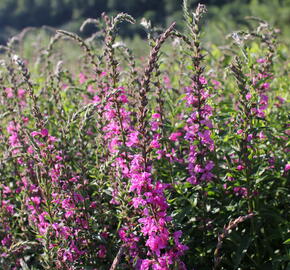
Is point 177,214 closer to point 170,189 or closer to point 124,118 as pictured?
point 170,189

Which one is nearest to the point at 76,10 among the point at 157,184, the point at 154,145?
the point at 154,145

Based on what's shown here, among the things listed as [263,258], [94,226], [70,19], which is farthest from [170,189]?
[70,19]

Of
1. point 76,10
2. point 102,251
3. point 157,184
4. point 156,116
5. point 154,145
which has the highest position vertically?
point 76,10

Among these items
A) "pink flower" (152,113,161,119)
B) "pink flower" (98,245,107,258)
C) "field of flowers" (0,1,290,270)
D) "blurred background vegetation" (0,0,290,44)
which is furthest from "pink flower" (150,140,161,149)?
"blurred background vegetation" (0,0,290,44)

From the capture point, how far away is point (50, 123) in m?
4.40

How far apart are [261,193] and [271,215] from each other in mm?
217

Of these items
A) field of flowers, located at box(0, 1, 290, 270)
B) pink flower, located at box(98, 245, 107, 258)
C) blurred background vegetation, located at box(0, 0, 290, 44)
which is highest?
blurred background vegetation, located at box(0, 0, 290, 44)

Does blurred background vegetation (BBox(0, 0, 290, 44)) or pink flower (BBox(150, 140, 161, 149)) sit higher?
blurred background vegetation (BBox(0, 0, 290, 44))

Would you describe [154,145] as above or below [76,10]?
below

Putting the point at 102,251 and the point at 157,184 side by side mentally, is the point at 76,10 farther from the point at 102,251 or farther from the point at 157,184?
the point at 157,184

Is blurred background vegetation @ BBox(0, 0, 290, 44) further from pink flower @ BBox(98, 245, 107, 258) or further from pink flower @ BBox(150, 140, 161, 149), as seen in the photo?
pink flower @ BBox(150, 140, 161, 149)

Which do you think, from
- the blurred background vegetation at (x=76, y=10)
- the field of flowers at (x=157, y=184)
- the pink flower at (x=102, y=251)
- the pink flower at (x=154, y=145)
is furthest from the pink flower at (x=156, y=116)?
the blurred background vegetation at (x=76, y=10)

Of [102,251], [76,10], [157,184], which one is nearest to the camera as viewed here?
[157,184]

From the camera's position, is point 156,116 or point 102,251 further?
point 156,116
